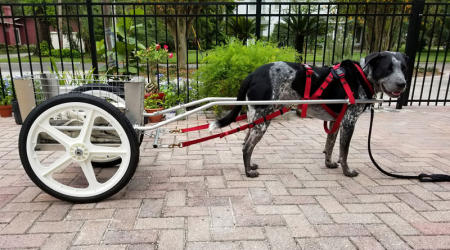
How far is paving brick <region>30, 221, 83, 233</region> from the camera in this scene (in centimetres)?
220

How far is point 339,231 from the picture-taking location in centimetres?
223

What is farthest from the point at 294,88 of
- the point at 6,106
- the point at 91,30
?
the point at 6,106

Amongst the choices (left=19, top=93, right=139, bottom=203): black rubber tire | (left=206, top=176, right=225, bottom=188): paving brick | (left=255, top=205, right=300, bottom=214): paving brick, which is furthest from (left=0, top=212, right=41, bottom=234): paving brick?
(left=255, top=205, right=300, bottom=214): paving brick

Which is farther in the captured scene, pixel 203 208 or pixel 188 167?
pixel 188 167

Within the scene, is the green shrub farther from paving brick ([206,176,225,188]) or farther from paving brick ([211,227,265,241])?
paving brick ([211,227,265,241])

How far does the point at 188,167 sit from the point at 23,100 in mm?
1694

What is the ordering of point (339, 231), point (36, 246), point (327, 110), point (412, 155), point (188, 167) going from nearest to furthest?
1. point (36, 246)
2. point (339, 231)
3. point (327, 110)
4. point (188, 167)
5. point (412, 155)

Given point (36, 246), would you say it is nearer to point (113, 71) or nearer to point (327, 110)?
point (327, 110)

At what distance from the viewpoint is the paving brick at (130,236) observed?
6.87 feet

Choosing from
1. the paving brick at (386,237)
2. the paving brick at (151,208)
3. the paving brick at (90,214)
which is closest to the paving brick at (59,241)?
the paving brick at (90,214)

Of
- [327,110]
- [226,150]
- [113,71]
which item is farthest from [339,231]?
[113,71]

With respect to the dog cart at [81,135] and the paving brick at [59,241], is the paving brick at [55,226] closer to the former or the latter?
the paving brick at [59,241]

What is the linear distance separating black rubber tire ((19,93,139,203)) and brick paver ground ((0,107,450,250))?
0.32 ft

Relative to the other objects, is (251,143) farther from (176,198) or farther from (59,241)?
(59,241)
